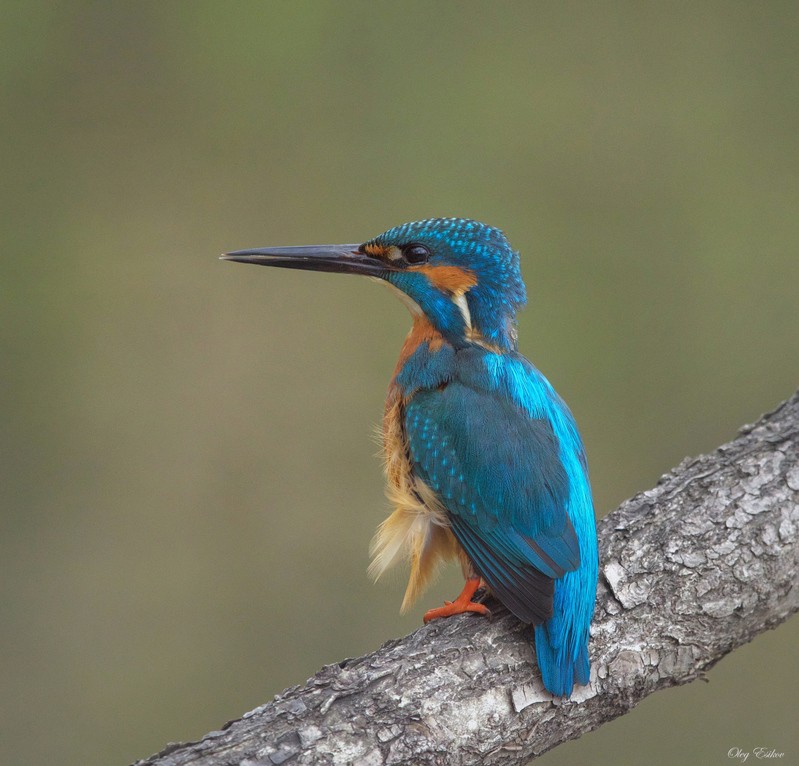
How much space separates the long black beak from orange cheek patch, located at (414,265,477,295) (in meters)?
0.13

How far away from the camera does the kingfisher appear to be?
200 centimetres

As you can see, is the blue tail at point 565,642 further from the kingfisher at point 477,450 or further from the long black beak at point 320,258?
the long black beak at point 320,258

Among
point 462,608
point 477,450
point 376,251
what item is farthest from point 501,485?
point 376,251

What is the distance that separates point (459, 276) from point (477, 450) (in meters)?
0.46

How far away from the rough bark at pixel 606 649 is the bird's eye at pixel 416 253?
2.35 ft

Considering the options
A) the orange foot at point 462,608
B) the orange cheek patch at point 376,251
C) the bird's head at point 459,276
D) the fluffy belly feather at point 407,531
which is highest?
the orange cheek patch at point 376,251

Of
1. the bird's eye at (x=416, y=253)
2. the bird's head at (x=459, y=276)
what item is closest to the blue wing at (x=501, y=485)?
the bird's head at (x=459, y=276)

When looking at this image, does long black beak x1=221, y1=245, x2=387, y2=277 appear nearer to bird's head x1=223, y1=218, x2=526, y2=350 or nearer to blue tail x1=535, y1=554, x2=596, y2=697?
bird's head x1=223, y1=218, x2=526, y2=350

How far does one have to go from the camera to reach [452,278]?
244 centimetres

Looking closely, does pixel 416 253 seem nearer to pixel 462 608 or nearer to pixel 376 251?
pixel 376 251

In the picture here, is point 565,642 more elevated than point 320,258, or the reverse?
point 320,258

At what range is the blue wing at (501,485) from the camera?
202cm

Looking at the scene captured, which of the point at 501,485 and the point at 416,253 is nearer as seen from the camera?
the point at 501,485

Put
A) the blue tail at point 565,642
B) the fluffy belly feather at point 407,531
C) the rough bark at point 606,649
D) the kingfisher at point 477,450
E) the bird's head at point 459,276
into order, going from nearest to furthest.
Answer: the rough bark at point 606,649
the blue tail at point 565,642
the kingfisher at point 477,450
the fluffy belly feather at point 407,531
the bird's head at point 459,276
